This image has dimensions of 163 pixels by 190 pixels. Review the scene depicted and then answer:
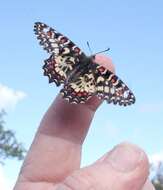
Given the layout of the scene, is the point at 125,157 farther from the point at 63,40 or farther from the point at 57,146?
the point at 63,40

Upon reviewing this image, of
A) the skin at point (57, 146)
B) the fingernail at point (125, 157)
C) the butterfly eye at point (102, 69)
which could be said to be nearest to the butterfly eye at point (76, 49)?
the butterfly eye at point (102, 69)

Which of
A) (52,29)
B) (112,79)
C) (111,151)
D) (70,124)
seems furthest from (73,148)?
(52,29)

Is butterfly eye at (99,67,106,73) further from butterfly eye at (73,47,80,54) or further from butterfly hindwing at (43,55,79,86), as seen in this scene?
butterfly eye at (73,47,80,54)

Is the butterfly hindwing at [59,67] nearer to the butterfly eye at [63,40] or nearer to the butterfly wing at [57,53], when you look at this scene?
the butterfly wing at [57,53]

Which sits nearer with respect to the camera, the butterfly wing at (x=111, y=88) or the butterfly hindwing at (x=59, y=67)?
the butterfly wing at (x=111, y=88)

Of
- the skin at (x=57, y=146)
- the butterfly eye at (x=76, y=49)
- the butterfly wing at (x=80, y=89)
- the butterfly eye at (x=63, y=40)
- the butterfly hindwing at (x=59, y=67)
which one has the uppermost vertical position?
the butterfly eye at (x=63, y=40)

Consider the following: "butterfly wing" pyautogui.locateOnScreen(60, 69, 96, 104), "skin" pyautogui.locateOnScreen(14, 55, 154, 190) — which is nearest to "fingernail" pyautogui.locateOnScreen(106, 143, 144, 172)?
"skin" pyautogui.locateOnScreen(14, 55, 154, 190)
